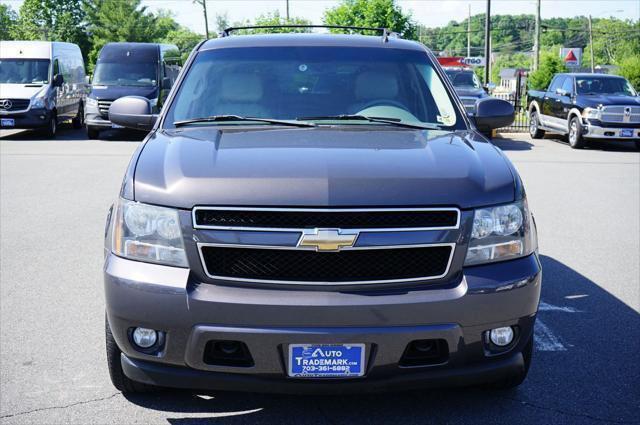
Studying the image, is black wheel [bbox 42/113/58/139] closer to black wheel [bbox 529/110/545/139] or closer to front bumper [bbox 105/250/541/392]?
black wheel [bbox 529/110/545/139]

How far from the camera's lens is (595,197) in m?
10.8

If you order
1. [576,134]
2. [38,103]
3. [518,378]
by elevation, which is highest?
[38,103]

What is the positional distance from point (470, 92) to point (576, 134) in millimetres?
2947

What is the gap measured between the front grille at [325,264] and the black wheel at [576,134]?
51.0 ft

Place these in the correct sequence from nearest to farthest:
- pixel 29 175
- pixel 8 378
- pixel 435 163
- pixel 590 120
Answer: pixel 435 163 < pixel 8 378 < pixel 29 175 < pixel 590 120

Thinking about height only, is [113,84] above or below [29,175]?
above

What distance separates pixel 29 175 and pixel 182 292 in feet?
34.4

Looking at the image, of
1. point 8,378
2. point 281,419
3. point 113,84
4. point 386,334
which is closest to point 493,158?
point 386,334

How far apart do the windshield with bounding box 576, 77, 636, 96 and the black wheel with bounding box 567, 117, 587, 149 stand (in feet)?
3.02

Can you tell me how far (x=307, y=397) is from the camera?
3906 mm

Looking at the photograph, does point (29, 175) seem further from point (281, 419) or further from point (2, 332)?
point (281, 419)


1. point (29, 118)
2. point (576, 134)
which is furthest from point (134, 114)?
point (29, 118)


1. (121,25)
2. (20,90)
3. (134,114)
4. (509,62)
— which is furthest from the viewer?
(509,62)

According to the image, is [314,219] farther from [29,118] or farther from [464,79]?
[464,79]
